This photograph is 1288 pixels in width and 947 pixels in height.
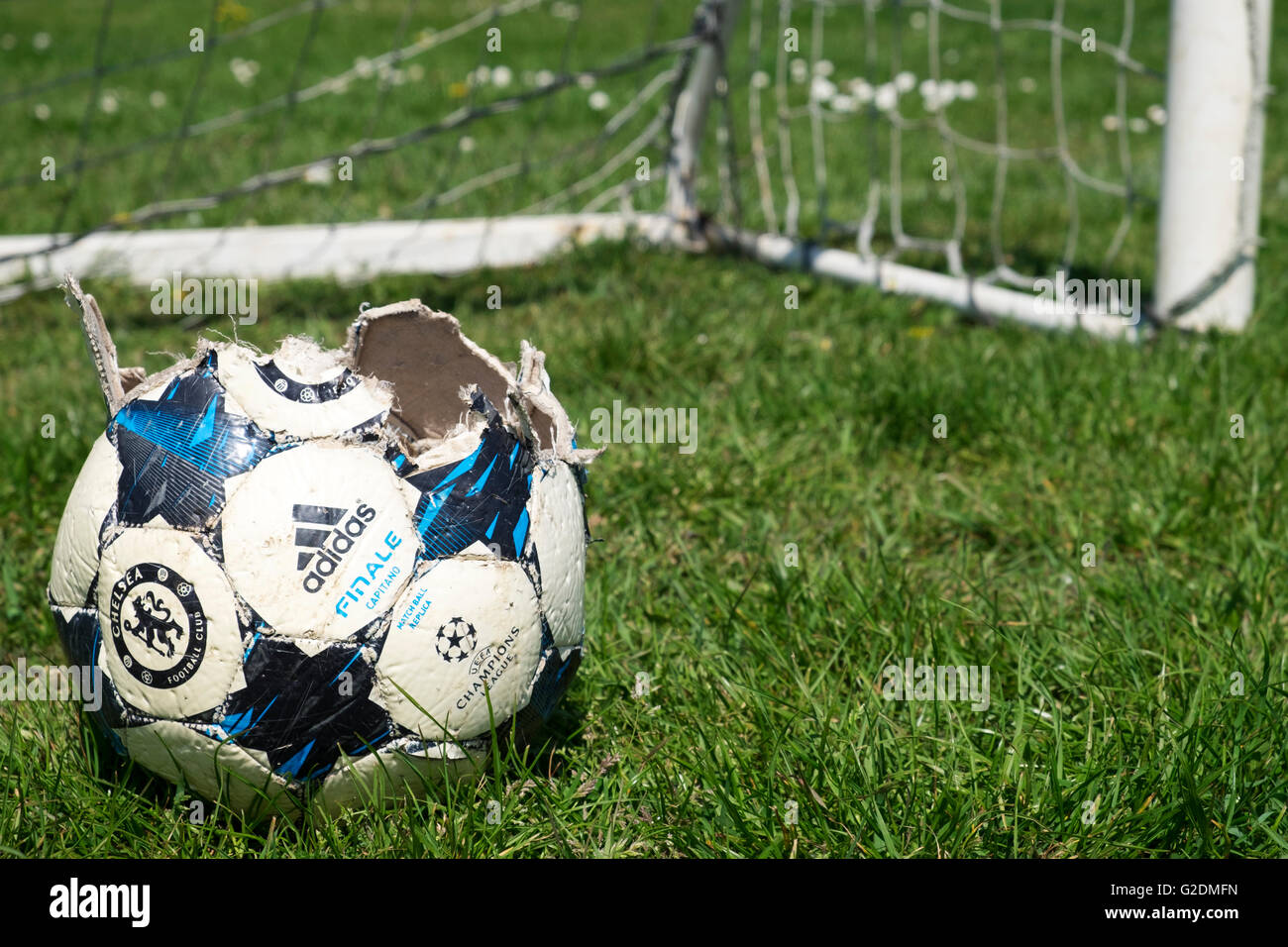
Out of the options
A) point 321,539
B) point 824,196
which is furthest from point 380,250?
point 321,539

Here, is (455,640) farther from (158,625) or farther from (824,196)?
(824,196)

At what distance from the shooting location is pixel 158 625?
1687 millimetres

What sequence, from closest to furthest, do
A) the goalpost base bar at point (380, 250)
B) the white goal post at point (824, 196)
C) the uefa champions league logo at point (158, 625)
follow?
the uefa champions league logo at point (158, 625)
the white goal post at point (824, 196)
the goalpost base bar at point (380, 250)

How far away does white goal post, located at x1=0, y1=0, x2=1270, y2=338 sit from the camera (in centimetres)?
375

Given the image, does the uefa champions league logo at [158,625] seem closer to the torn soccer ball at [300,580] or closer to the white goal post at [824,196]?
the torn soccer ball at [300,580]

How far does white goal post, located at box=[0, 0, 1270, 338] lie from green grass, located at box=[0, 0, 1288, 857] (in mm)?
205

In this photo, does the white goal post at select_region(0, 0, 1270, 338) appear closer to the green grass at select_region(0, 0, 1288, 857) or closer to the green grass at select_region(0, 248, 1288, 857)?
the green grass at select_region(0, 0, 1288, 857)

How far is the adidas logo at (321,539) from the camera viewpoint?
5.51 feet

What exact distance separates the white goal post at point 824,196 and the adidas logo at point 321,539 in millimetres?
2677

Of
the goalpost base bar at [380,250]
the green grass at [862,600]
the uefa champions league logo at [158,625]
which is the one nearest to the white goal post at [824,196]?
the goalpost base bar at [380,250]

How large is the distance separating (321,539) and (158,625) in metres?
0.26

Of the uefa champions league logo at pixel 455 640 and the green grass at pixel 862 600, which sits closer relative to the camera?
the uefa champions league logo at pixel 455 640
